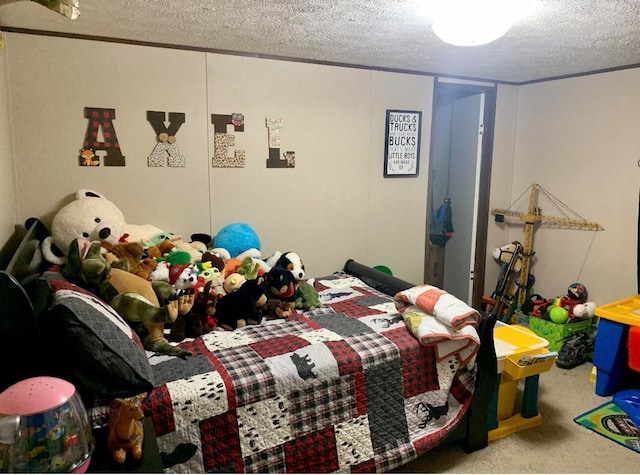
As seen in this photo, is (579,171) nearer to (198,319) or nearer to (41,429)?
(198,319)

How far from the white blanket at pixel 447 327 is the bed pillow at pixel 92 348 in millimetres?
1221

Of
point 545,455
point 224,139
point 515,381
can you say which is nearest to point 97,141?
point 224,139

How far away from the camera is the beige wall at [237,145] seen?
2482mm

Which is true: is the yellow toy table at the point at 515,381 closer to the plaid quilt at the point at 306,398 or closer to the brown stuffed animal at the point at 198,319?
the plaid quilt at the point at 306,398

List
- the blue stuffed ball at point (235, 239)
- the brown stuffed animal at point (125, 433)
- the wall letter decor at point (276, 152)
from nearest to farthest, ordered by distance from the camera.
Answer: the brown stuffed animal at point (125, 433), the blue stuffed ball at point (235, 239), the wall letter decor at point (276, 152)

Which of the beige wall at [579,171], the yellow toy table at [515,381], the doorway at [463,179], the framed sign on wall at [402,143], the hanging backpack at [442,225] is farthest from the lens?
the hanging backpack at [442,225]

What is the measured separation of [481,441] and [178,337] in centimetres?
158

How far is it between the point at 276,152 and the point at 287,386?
173 centimetres

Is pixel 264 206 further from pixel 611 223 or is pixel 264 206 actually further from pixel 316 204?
pixel 611 223

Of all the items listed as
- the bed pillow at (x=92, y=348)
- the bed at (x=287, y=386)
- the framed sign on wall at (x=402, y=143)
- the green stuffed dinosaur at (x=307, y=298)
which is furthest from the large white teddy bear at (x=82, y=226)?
the framed sign on wall at (x=402, y=143)

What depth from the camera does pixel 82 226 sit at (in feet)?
7.81

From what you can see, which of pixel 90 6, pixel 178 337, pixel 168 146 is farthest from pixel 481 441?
pixel 90 6

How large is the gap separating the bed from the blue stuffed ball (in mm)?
649

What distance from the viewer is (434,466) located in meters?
2.17
